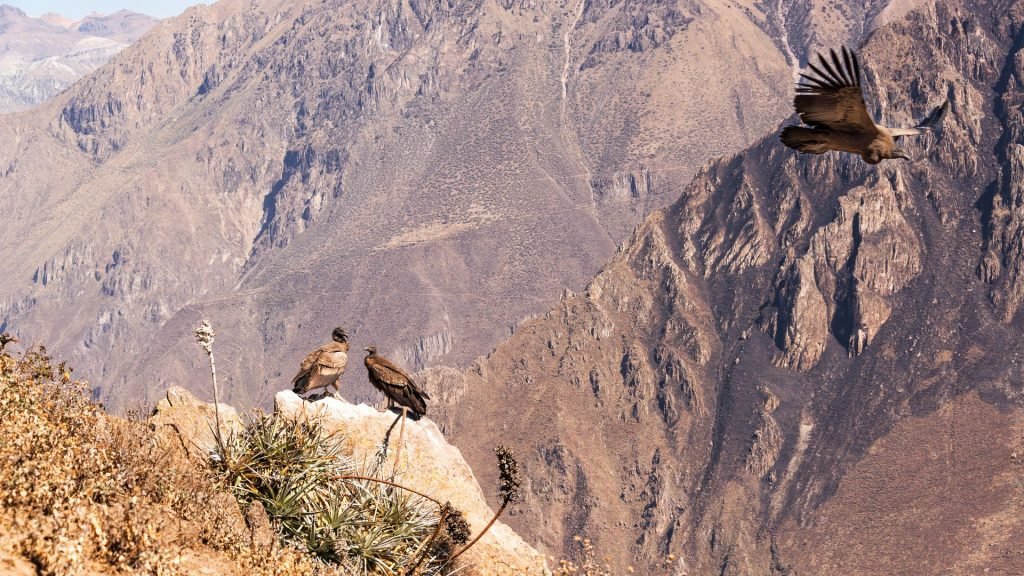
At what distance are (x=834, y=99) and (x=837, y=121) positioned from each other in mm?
490

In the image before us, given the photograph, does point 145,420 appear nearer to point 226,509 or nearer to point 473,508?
point 226,509

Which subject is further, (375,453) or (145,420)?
(375,453)

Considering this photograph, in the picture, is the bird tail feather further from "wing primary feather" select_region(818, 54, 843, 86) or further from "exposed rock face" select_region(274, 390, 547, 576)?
"exposed rock face" select_region(274, 390, 547, 576)

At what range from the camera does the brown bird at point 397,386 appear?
20000 millimetres

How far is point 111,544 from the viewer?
12.7m

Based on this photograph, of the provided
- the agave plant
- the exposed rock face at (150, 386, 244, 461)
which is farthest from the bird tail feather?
the exposed rock face at (150, 386, 244, 461)

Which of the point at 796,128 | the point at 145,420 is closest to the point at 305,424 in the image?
the point at 145,420

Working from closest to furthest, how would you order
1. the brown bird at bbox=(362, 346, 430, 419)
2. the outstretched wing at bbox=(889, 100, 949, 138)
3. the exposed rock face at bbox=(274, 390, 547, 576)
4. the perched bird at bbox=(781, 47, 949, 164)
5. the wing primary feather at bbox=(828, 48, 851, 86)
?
1. the wing primary feather at bbox=(828, 48, 851, 86)
2. the perched bird at bbox=(781, 47, 949, 164)
3. the outstretched wing at bbox=(889, 100, 949, 138)
4. the brown bird at bbox=(362, 346, 430, 419)
5. the exposed rock face at bbox=(274, 390, 547, 576)

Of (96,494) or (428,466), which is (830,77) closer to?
(96,494)

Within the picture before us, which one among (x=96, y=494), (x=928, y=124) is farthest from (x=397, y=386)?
(x=928, y=124)

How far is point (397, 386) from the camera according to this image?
2008 centimetres

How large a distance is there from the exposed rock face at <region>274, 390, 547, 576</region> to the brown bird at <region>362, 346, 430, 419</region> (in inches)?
29.6

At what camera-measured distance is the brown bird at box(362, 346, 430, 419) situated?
65.6 feet

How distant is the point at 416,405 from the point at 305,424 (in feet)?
8.37
